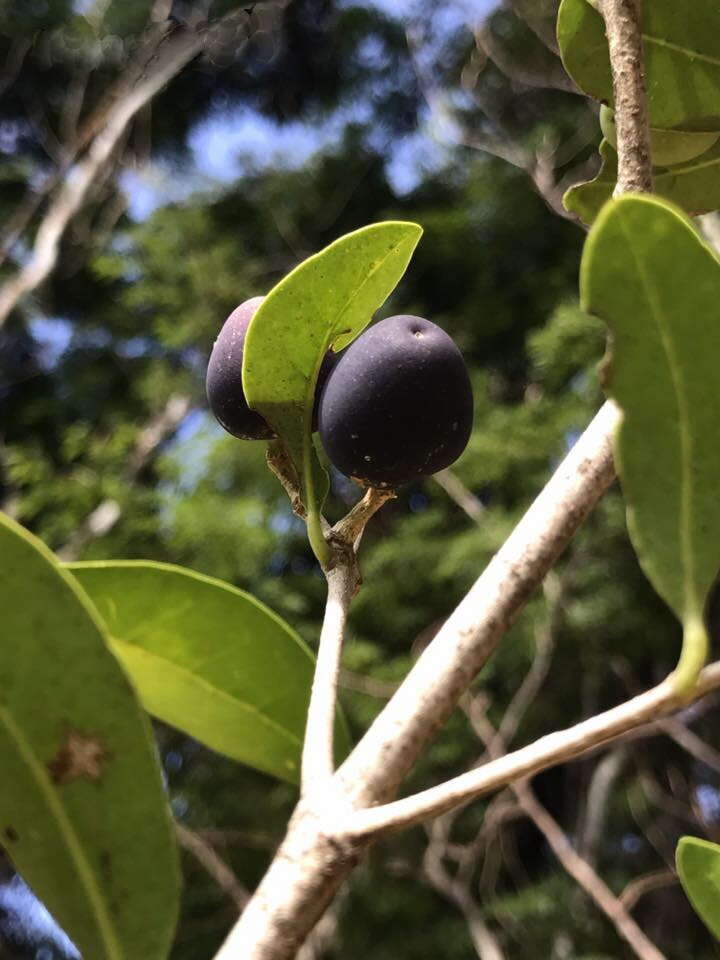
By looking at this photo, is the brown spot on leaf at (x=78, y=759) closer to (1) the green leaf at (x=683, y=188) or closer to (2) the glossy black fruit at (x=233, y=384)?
(2) the glossy black fruit at (x=233, y=384)

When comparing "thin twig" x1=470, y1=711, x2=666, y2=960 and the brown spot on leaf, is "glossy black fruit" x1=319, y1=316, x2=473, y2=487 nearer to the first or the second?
the brown spot on leaf

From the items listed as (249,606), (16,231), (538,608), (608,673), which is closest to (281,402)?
(249,606)

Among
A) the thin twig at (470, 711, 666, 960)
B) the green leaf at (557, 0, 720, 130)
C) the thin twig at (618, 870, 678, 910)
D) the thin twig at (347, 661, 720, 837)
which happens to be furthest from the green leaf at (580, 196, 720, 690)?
the thin twig at (618, 870, 678, 910)

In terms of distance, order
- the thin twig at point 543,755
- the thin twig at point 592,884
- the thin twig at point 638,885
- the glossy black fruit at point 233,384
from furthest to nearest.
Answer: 1. the thin twig at point 638,885
2. the thin twig at point 592,884
3. the glossy black fruit at point 233,384
4. the thin twig at point 543,755

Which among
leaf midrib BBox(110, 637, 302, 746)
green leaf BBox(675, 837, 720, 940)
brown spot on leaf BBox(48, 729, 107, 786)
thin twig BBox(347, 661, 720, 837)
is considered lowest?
green leaf BBox(675, 837, 720, 940)

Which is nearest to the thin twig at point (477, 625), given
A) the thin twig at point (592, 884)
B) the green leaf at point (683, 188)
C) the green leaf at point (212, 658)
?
the green leaf at point (212, 658)

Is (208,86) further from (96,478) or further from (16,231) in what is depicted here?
(96,478)
